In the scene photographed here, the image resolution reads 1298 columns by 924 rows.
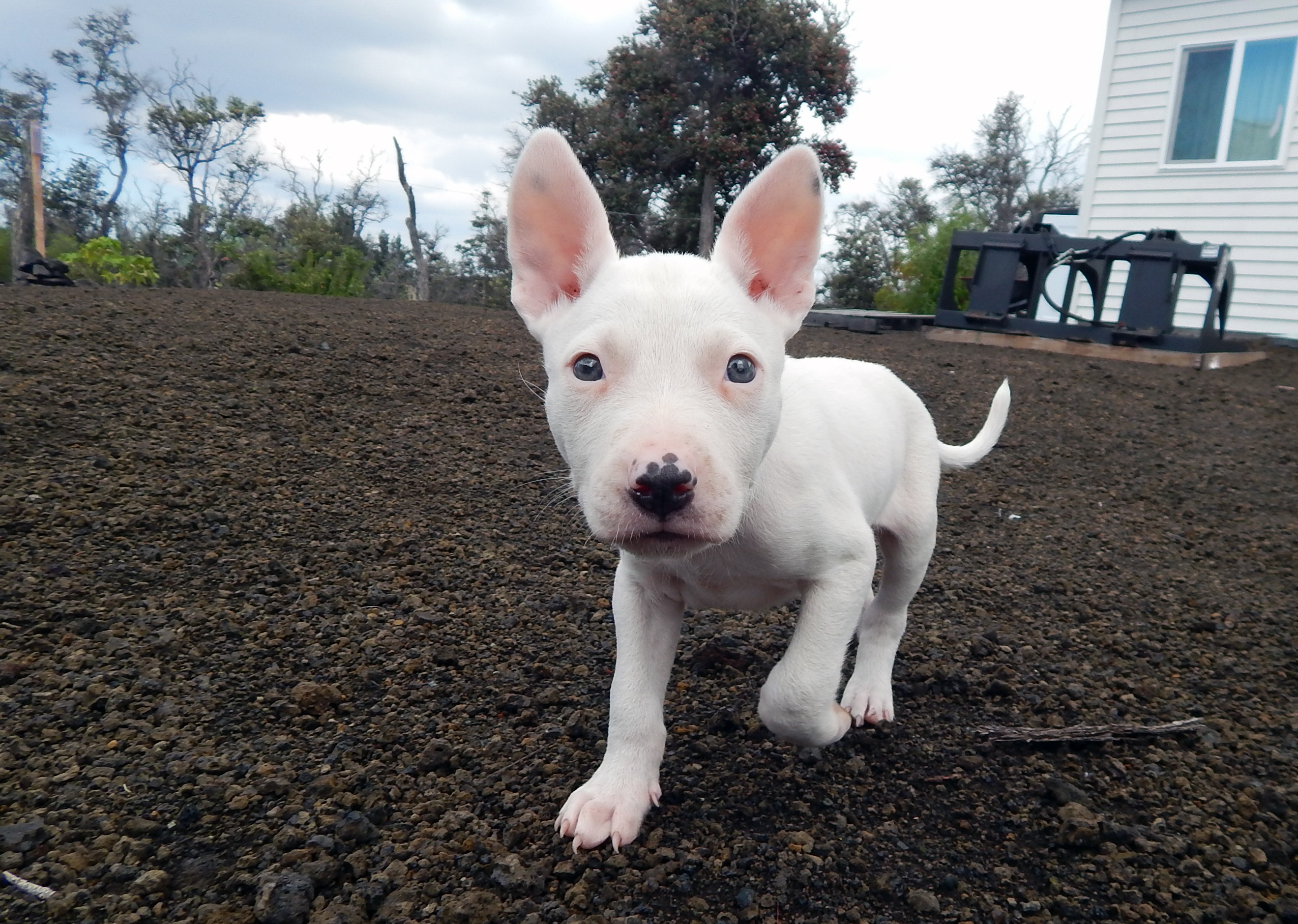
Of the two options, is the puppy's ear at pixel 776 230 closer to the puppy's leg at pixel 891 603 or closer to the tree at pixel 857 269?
the puppy's leg at pixel 891 603

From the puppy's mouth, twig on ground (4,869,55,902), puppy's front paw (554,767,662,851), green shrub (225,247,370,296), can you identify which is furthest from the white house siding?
twig on ground (4,869,55,902)

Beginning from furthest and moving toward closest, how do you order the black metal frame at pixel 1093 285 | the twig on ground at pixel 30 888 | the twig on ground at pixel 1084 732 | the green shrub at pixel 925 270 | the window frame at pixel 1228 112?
1. the green shrub at pixel 925 270
2. the window frame at pixel 1228 112
3. the black metal frame at pixel 1093 285
4. the twig on ground at pixel 1084 732
5. the twig on ground at pixel 30 888

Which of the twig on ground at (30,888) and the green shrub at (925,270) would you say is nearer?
the twig on ground at (30,888)

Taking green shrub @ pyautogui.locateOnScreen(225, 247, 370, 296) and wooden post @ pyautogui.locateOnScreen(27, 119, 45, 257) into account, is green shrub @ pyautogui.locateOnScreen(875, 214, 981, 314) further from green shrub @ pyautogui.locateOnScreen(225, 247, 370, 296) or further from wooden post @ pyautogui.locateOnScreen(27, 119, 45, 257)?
wooden post @ pyautogui.locateOnScreen(27, 119, 45, 257)

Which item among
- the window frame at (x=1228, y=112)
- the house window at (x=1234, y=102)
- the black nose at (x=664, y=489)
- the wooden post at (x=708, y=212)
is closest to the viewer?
the black nose at (x=664, y=489)

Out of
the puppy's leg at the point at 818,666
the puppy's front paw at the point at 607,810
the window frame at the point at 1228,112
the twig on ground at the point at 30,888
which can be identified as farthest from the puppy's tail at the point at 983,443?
the window frame at the point at 1228,112

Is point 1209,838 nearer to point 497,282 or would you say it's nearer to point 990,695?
point 990,695

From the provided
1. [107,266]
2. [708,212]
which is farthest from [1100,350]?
[107,266]

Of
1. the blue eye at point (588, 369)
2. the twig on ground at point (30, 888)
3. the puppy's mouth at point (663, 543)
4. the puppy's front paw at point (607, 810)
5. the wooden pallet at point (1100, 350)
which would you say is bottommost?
the twig on ground at point (30, 888)
